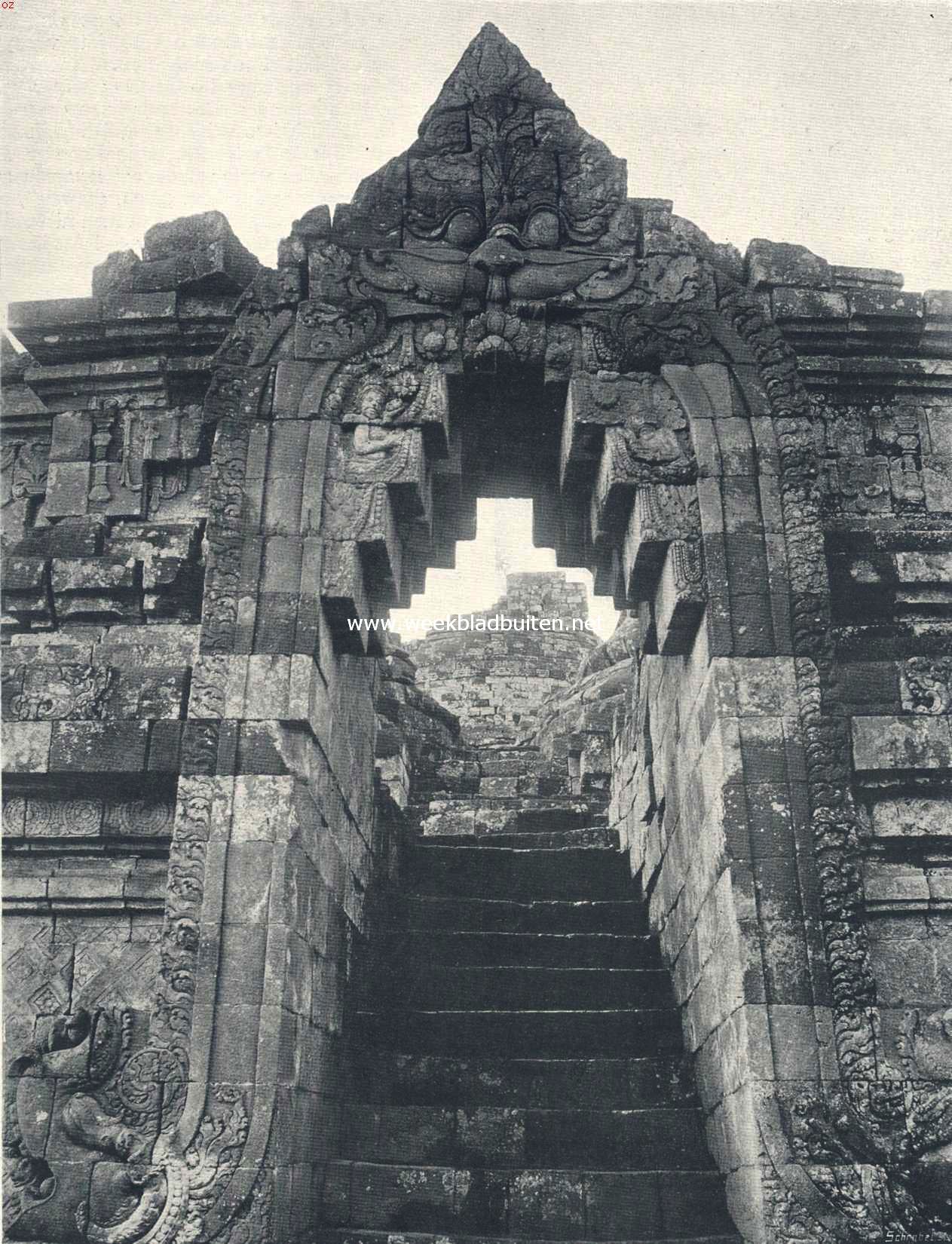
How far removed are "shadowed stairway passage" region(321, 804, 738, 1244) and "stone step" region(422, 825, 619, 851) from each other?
15.9 inches

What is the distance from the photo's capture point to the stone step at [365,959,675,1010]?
7730mm

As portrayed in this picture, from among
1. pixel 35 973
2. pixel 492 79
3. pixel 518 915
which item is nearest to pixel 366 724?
pixel 518 915

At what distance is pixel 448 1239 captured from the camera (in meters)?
5.82

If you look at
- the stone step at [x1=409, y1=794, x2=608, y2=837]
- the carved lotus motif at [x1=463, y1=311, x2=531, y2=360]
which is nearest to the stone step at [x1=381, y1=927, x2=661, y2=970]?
the stone step at [x1=409, y1=794, x2=608, y2=837]

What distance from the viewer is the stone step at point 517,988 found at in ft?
25.4

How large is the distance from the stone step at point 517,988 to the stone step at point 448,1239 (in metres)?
1.80

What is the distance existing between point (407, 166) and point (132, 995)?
17.8ft

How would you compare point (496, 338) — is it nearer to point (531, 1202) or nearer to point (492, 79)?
point (492, 79)

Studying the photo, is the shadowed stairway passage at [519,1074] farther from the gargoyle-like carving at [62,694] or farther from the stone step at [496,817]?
the gargoyle-like carving at [62,694]

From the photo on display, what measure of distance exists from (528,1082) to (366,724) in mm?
2984

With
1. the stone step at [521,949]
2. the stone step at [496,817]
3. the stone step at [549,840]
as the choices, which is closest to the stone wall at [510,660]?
the stone step at [496,817]

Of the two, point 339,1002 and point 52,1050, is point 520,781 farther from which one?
point 52,1050

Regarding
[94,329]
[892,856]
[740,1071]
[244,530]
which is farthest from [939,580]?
[94,329]

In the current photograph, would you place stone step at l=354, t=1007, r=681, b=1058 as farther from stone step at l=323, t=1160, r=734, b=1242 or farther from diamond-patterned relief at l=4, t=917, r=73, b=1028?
diamond-patterned relief at l=4, t=917, r=73, b=1028
